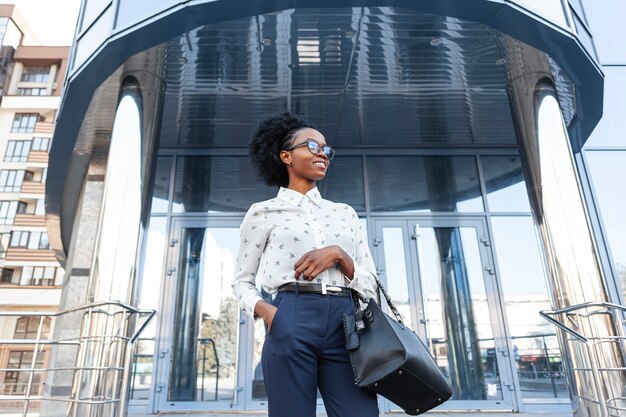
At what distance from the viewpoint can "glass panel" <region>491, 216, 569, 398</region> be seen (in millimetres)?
5988

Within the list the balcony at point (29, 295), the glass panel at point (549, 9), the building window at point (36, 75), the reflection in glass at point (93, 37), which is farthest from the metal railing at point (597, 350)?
the building window at point (36, 75)

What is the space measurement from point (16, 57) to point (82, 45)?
45195mm

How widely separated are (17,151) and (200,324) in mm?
42052

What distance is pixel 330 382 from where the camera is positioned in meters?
1.29

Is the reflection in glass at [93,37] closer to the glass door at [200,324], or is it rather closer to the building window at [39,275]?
the glass door at [200,324]

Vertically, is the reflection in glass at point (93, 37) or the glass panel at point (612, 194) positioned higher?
the reflection in glass at point (93, 37)

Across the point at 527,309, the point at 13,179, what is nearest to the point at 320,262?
the point at 527,309

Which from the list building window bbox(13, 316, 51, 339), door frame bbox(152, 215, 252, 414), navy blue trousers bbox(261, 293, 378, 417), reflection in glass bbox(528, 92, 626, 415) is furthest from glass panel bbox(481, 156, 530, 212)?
building window bbox(13, 316, 51, 339)

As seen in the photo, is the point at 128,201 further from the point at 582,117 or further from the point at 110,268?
the point at 582,117

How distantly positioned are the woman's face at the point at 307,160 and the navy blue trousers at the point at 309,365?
514 millimetres

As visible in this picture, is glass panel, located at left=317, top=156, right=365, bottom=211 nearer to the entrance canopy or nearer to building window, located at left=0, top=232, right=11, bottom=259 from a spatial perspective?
the entrance canopy

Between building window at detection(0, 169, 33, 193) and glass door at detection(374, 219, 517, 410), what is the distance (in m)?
41.0

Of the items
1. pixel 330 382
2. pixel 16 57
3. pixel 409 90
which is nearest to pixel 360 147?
pixel 409 90

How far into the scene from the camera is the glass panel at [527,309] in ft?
19.6
